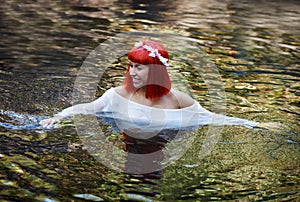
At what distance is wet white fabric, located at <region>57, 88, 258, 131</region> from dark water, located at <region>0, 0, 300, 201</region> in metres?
0.18

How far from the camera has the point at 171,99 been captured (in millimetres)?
5605

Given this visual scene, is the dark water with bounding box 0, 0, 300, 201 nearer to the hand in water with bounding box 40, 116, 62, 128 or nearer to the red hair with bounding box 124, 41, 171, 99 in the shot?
the hand in water with bounding box 40, 116, 62, 128

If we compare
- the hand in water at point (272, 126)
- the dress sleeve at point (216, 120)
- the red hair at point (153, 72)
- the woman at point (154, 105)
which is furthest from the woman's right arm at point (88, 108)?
the hand in water at point (272, 126)

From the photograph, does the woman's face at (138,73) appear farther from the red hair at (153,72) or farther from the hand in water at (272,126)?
the hand in water at (272,126)

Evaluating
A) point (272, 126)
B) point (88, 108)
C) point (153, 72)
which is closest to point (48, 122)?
point (88, 108)

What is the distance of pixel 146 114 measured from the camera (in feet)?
18.4

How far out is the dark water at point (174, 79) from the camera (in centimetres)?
430

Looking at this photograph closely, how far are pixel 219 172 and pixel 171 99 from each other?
47.4 inches

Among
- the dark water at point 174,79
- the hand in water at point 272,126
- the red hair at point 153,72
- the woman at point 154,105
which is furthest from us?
the hand in water at point 272,126

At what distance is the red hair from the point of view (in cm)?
533

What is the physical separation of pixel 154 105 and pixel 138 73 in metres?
0.40

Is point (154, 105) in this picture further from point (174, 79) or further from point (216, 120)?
point (174, 79)

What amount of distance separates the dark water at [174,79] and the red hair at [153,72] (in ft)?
1.66

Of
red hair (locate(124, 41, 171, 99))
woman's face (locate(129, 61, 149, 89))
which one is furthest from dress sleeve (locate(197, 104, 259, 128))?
woman's face (locate(129, 61, 149, 89))
